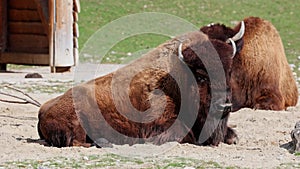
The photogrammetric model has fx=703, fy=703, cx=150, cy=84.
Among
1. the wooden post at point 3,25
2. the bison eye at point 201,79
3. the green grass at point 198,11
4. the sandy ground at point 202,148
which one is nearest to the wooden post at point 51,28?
the wooden post at point 3,25

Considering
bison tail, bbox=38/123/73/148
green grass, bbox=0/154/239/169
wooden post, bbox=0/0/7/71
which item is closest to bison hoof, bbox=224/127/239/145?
green grass, bbox=0/154/239/169

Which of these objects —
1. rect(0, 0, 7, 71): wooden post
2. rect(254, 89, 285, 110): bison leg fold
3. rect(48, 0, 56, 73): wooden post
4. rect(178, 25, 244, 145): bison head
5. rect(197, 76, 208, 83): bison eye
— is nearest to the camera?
rect(178, 25, 244, 145): bison head

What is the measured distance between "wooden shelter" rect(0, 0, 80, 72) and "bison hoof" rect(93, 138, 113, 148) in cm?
887

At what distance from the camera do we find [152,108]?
23.2 ft

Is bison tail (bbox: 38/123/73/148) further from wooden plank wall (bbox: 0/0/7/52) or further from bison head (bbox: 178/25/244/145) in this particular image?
wooden plank wall (bbox: 0/0/7/52)

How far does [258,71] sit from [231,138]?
121 inches

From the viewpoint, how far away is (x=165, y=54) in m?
7.37

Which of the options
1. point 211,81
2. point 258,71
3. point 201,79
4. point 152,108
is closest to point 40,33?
point 258,71

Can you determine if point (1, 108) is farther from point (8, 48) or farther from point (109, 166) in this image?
point (8, 48)

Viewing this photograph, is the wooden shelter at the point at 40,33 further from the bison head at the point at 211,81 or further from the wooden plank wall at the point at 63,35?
the bison head at the point at 211,81

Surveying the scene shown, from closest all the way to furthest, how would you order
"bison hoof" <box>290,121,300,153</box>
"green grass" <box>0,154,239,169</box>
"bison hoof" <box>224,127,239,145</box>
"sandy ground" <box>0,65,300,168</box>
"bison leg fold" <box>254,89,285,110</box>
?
"green grass" <box>0,154,239,169</box>
"sandy ground" <box>0,65,300,168</box>
"bison hoof" <box>290,121,300,153</box>
"bison hoof" <box>224,127,239,145</box>
"bison leg fold" <box>254,89,285,110</box>

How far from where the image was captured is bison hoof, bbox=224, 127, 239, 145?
748cm

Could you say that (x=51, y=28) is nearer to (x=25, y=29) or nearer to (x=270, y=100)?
(x=25, y=29)

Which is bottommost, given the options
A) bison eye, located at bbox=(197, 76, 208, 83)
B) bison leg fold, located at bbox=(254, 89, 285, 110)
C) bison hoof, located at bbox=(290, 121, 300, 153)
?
bison leg fold, located at bbox=(254, 89, 285, 110)
